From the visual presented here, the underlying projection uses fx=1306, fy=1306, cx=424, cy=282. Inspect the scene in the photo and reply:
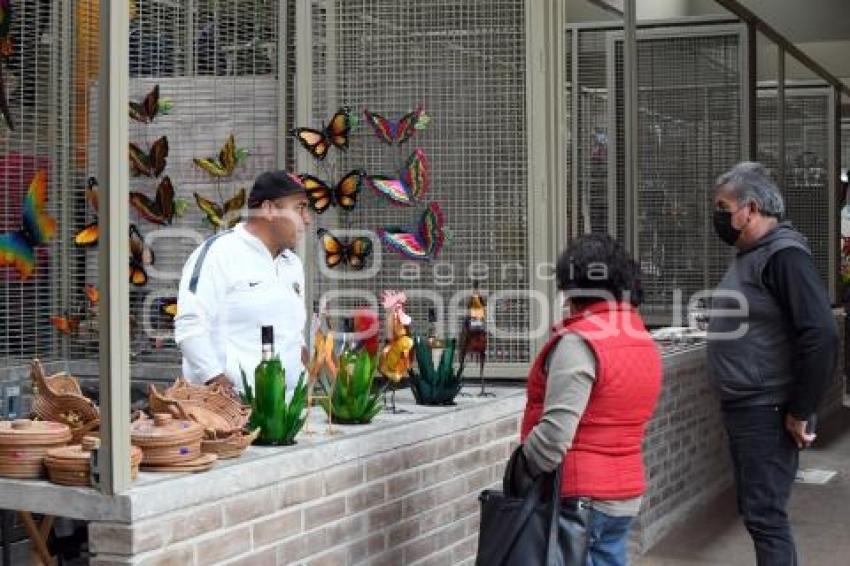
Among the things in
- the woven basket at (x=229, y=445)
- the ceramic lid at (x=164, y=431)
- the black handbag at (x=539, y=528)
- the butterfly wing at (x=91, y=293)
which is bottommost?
the black handbag at (x=539, y=528)

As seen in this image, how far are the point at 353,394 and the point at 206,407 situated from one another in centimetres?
71

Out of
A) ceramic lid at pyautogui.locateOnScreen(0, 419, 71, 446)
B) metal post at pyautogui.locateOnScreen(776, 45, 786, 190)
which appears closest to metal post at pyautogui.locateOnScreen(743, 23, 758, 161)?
metal post at pyautogui.locateOnScreen(776, 45, 786, 190)

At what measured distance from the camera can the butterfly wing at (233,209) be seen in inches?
227

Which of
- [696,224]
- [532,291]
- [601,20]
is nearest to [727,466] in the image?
[696,224]

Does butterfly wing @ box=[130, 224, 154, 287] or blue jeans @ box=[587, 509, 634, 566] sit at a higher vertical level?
butterfly wing @ box=[130, 224, 154, 287]

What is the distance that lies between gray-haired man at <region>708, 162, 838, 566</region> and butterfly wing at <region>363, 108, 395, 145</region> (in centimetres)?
155

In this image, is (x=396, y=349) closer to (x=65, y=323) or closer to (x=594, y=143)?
(x=65, y=323)

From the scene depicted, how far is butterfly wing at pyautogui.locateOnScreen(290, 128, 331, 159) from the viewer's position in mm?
5637

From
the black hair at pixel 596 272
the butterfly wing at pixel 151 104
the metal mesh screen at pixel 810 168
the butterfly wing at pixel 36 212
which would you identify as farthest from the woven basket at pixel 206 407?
the metal mesh screen at pixel 810 168

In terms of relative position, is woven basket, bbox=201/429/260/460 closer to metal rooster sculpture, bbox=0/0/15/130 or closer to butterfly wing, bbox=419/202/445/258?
butterfly wing, bbox=419/202/445/258

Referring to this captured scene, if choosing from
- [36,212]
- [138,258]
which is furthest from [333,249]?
[36,212]

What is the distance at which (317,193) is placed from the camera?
→ 5.69 meters

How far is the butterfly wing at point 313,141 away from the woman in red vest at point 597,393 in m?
2.06

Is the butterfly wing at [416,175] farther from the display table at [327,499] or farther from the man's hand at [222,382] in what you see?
the man's hand at [222,382]
